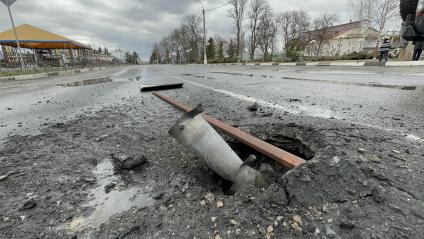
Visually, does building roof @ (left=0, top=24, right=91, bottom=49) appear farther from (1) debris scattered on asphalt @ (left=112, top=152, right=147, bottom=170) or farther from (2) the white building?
(2) the white building

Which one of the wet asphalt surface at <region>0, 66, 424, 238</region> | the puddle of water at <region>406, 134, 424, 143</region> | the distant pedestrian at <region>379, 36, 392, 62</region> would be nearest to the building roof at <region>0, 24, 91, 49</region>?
the wet asphalt surface at <region>0, 66, 424, 238</region>

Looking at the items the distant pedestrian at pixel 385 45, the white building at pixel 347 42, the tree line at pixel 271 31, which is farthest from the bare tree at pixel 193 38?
the distant pedestrian at pixel 385 45

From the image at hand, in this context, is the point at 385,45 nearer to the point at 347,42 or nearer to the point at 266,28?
the point at 266,28

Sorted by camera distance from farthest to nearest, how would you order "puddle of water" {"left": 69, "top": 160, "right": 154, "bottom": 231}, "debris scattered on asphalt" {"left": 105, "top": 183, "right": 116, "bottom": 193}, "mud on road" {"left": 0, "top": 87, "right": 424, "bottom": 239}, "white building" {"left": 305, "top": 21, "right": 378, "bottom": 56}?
"white building" {"left": 305, "top": 21, "right": 378, "bottom": 56} → "debris scattered on asphalt" {"left": 105, "top": 183, "right": 116, "bottom": 193} → "puddle of water" {"left": 69, "top": 160, "right": 154, "bottom": 231} → "mud on road" {"left": 0, "top": 87, "right": 424, "bottom": 239}

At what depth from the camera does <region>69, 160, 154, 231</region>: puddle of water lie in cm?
116

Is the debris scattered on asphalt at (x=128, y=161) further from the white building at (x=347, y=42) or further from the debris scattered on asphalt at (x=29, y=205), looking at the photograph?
the white building at (x=347, y=42)

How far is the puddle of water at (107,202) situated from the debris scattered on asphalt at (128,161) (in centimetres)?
14

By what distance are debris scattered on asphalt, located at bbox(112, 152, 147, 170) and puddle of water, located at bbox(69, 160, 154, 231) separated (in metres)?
0.14

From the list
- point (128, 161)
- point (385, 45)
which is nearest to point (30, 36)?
point (128, 161)

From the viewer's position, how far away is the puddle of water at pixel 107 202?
1.16 meters

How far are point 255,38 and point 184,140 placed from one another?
162ft

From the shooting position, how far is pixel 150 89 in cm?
587

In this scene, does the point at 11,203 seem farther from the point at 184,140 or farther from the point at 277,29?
the point at 277,29

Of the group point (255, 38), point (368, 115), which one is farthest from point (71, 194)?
point (255, 38)
